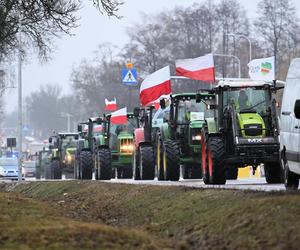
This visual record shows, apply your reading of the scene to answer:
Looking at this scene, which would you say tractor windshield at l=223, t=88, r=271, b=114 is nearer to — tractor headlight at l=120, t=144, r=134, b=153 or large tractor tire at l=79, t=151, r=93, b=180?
large tractor tire at l=79, t=151, r=93, b=180

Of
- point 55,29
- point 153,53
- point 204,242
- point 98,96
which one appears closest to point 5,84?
point 55,29

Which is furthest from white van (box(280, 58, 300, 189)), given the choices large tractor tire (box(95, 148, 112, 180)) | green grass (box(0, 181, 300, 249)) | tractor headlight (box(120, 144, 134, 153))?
tractor headlight (box(120, 144, 134, 153))

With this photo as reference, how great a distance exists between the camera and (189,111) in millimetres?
29781

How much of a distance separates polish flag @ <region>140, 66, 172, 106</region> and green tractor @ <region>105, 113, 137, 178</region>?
259 inches

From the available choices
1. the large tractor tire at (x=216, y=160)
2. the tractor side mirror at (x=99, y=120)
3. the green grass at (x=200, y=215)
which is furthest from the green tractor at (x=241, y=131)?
the tractor side mirror at (x=99, y=120)

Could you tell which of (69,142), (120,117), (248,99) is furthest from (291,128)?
(69,142)

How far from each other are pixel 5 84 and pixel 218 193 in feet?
106

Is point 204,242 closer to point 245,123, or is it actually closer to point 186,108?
point 245,123

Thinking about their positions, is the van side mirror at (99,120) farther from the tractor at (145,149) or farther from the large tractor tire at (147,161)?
the large tractor tire at (147,161)

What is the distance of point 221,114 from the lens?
2445 centimetres

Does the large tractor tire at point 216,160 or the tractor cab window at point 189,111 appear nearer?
the large tractor tire at point 216,160

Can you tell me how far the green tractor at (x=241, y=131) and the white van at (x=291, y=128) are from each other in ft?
12.9

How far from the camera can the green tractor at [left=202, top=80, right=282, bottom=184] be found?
2331 centimetres

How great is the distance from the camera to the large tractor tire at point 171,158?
90.9ft
